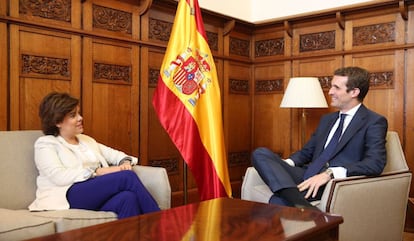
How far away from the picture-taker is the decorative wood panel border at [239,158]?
436 centimetres

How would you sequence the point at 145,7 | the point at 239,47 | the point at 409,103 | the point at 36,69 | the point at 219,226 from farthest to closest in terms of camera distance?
1. the point at 239,47
2. the point at 409,103
3. the point at 145,7
4. the point at 36,69
5. the point at 219,226

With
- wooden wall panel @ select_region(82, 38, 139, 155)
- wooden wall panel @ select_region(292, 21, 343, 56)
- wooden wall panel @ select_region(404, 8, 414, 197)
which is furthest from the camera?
wooden wall panel @ select_region(292, 21, 343, 56)

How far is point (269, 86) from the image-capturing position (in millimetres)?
4426

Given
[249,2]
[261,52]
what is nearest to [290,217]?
[261,52]

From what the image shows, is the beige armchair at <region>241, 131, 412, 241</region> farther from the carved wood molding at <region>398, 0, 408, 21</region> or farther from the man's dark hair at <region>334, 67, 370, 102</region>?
the carved wood molding at <region>398, 0, 408, 21</region>

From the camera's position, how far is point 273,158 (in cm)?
246

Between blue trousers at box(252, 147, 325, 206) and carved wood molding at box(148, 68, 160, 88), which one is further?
carved wood molding at box(148, 68, 160, 88)

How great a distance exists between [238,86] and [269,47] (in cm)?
53

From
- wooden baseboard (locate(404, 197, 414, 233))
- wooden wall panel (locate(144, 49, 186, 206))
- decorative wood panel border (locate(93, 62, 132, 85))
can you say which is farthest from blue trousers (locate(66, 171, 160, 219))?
wooden baseboard (locate(404, 197, 414, 233))

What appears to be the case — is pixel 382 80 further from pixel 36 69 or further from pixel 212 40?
pixel 36 69

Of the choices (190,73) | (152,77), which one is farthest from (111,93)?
(190,73)

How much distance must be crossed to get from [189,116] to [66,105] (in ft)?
3.08

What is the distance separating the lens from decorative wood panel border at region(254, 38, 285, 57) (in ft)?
14.2

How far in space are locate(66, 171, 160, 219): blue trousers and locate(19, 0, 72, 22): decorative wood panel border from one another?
1.33 metres
